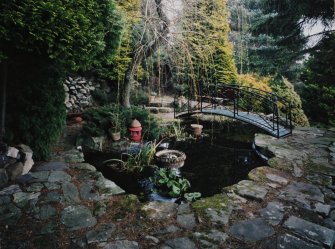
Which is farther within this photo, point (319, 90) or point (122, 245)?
point (319, 90)

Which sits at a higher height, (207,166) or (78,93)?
(78,93)

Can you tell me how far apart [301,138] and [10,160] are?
5825mm

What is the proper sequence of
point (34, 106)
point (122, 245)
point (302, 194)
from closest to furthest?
point (122, 245)
point (302, 194)
point (34, 106)

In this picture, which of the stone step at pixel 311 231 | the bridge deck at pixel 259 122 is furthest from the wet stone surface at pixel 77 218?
the bridge deck at pixel 259 122

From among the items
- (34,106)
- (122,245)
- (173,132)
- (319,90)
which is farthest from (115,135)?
(319,90)

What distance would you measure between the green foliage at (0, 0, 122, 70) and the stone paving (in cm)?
167

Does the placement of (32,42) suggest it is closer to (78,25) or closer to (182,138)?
(78,25)

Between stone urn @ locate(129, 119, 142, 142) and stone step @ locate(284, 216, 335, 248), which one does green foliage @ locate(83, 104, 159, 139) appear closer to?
stone urn @ locate(129, 119, 142, 142)

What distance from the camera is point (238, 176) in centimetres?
435

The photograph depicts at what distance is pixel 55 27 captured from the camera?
9.12 ft

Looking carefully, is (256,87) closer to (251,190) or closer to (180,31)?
(180,31)

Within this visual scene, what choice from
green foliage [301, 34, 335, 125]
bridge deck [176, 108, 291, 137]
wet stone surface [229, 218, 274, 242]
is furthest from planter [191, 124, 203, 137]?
wet stone surface [229, 218, 274, 242]

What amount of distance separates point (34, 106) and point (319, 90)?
948cm

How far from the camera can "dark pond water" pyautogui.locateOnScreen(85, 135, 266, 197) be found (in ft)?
13.2
